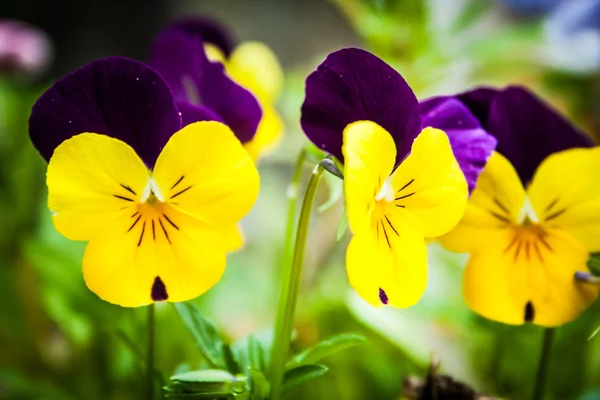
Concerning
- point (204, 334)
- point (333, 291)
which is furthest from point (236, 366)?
point (333, 291)

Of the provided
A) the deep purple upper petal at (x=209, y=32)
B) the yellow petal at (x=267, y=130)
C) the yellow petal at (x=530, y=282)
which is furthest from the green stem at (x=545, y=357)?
the deep purple upper petal at (x=209, y=32)

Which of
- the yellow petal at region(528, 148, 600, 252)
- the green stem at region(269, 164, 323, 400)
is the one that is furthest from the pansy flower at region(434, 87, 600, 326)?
the green stem at region(269, 164, 323, 400)

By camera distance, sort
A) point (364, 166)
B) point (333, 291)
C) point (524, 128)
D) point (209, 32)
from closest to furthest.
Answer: point (364, 166), point (524, 128), point (209, 32), point (333, 291)

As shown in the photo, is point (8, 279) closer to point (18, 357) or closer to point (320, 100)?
point (18, 357)

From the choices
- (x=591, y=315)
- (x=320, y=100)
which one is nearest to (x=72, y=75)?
(x=320, y=100)

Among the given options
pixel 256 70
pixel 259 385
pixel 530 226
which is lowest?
pixel 259 385

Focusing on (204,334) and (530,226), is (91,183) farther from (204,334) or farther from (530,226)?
(530,226)

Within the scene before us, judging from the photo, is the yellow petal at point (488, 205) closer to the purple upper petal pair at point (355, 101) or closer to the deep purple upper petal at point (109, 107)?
the purple upper petal pair at point (355, 101)
